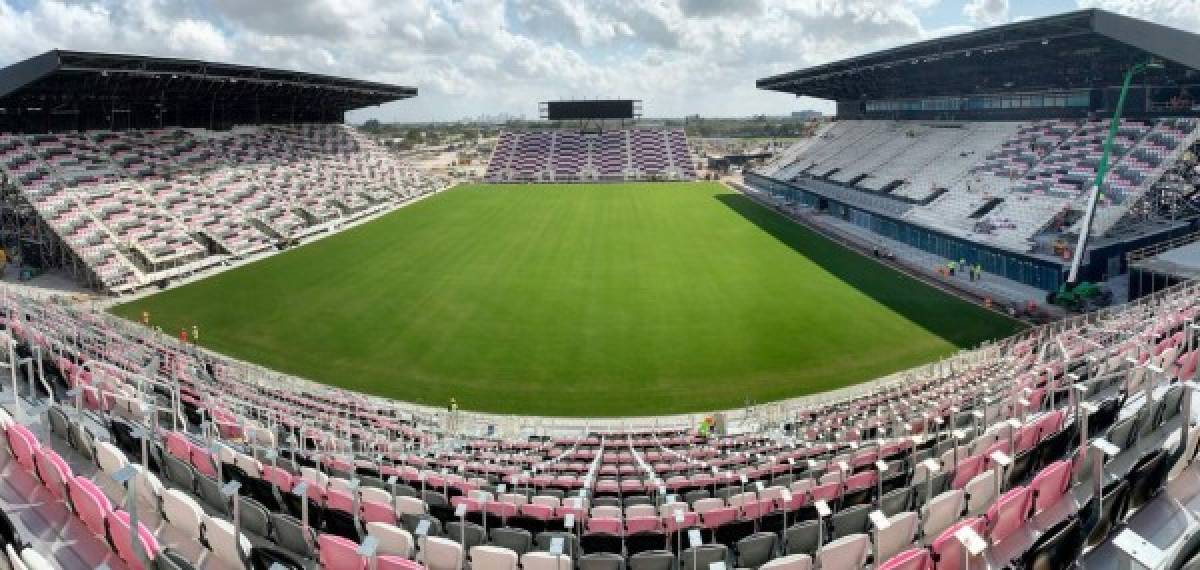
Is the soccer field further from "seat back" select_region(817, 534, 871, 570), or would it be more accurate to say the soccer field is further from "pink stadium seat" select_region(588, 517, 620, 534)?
"seat back" select_region(817, 534, 871, 570)

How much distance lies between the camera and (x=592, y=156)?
99.8 m

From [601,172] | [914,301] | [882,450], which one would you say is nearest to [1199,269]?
[914,301]

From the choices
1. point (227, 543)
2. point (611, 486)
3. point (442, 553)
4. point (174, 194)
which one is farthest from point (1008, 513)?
point (174, 194)

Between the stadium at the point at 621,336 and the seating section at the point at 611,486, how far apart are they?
6cm

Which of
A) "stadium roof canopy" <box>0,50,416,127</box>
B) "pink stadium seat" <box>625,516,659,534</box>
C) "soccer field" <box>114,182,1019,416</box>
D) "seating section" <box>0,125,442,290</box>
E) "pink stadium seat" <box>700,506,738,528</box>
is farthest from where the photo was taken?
"stadium roof canopy" <box>0,50,416,127</box>

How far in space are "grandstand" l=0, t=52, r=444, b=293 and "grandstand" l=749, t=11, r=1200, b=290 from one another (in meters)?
38.5

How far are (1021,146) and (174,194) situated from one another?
51.8m

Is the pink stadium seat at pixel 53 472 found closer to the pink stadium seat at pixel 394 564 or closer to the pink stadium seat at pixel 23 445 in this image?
the pink stadium seat at pixel 23 445

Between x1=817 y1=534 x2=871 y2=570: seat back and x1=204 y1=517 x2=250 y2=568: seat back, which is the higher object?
x1=204 y1=517 x2=250 y2=568: seat back

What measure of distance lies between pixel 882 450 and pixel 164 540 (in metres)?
9.75

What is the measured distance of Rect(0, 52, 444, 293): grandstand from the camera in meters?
34.7

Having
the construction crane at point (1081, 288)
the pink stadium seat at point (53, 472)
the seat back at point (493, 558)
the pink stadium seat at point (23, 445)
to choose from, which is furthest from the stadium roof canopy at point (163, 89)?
the construction crane at point (1081, 288)

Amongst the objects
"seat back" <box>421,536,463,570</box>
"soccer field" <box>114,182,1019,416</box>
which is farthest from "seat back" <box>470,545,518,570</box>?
"soccer field" <box>114,182,1019,416</box>

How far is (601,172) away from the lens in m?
95.1
